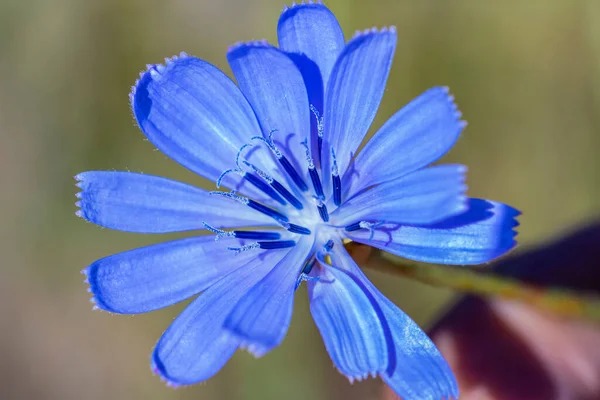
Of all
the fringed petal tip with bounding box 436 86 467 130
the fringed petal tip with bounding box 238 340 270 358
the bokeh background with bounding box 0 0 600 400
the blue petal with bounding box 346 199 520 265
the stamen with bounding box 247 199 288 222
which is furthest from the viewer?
the bokeh background with bounding box 0 0 600 400

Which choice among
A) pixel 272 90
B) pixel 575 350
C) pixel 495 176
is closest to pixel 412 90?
pixel 495 176

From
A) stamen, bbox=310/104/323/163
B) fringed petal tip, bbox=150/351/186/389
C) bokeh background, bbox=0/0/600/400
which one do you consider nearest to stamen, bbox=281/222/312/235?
stamen, bbox=310/104/323/163

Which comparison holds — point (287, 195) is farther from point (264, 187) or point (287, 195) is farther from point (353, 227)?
point (353, 227)

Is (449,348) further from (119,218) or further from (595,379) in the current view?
(119,218)

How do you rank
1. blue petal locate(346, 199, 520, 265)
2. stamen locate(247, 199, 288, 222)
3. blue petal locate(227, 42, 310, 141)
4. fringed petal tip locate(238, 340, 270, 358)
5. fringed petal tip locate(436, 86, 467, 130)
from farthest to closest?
stamen locate(247, 199, 288, 222) < blue petal locate(227, 42, 310, 141) < blue petal locate(346, 199, 520, 265) < fringed petal tip locate(436, 86, 467, 130) < fringed petal tip locate(238, 340, 270, 358)

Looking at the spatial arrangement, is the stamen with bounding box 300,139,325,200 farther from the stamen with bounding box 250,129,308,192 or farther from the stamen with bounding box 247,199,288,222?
the stamen with bounding box 247,199,288,222

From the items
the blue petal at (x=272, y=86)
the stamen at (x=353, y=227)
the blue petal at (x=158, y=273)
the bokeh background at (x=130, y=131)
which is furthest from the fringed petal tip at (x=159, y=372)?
the bokeh background at (x=130, y=131)

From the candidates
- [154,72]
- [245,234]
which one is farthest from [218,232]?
[154,72]
